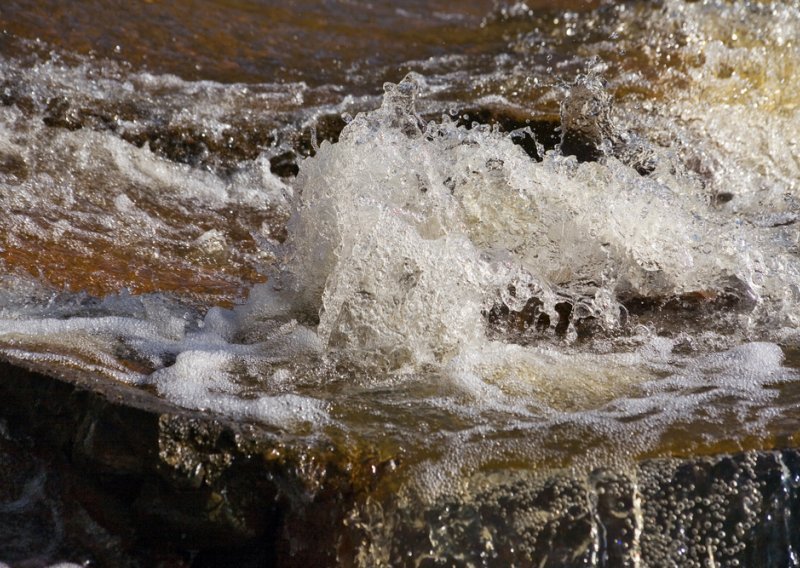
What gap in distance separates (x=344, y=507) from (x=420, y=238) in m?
1.05

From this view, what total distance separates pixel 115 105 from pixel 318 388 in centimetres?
275

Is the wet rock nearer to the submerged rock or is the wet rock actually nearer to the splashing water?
the splashing water

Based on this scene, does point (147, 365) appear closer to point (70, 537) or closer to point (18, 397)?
point (18, 397)

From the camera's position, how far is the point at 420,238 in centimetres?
271

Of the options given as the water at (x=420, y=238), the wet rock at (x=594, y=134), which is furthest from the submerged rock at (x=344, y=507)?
the wet rock at (x=594, y=134)

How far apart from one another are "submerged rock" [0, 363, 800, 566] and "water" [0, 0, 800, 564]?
0.17ft

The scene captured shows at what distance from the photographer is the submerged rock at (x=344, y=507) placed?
1.84 metres

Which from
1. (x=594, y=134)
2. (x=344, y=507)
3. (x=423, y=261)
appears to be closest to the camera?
(x=344, y=507)

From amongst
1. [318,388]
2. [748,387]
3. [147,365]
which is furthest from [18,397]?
[748,387]

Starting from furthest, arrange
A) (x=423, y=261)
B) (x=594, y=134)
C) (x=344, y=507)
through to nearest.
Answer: (x=594, y=134) → (x=423, y=261) → (x=344, y=507)

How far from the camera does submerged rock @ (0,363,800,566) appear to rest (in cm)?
184

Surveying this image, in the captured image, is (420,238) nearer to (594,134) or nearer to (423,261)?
(423,261)

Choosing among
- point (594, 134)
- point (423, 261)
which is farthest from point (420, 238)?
point (594, 134)

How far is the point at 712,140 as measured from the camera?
4863 millimetres
